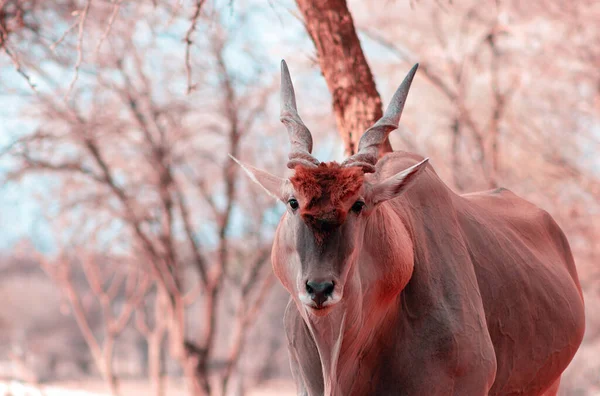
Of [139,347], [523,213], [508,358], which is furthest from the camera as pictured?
[139,347]

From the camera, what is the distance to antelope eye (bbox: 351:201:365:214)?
4.16 meters

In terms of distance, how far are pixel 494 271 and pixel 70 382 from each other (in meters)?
40.9

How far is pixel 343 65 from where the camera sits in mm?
6902

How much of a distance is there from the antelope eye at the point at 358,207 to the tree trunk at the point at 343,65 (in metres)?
2.63

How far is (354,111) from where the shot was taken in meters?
6.85

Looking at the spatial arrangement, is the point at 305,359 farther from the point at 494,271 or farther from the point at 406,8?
the point at 406,8

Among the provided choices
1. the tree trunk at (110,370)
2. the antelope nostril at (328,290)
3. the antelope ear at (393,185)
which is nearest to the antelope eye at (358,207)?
the antelope ear at (393,185)

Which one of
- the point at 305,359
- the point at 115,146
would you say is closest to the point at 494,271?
the point at 305,359

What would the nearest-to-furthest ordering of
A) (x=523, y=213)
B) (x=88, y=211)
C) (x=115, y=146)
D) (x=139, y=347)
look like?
(x=523, y=213)
(x=115, y=146)
(x=88, y=211)
(x=139, y=347)

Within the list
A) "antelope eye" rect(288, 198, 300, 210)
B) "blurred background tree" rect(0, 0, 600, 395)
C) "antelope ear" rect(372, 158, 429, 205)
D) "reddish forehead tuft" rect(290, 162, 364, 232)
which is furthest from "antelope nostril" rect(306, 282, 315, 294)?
"blurred background tree" rect(0, 0, 600, 395)

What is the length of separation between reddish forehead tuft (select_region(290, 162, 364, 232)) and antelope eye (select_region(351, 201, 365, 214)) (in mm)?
79

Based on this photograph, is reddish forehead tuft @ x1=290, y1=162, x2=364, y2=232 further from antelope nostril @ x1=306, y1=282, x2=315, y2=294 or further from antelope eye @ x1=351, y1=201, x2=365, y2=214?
antelope nostril @ x1=306, y1=282, x2=315, y2=294

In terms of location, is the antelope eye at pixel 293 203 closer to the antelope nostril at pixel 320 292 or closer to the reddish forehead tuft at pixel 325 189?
the reddish forehead tuft at pixel 325 189

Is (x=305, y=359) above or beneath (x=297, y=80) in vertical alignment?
beneath
